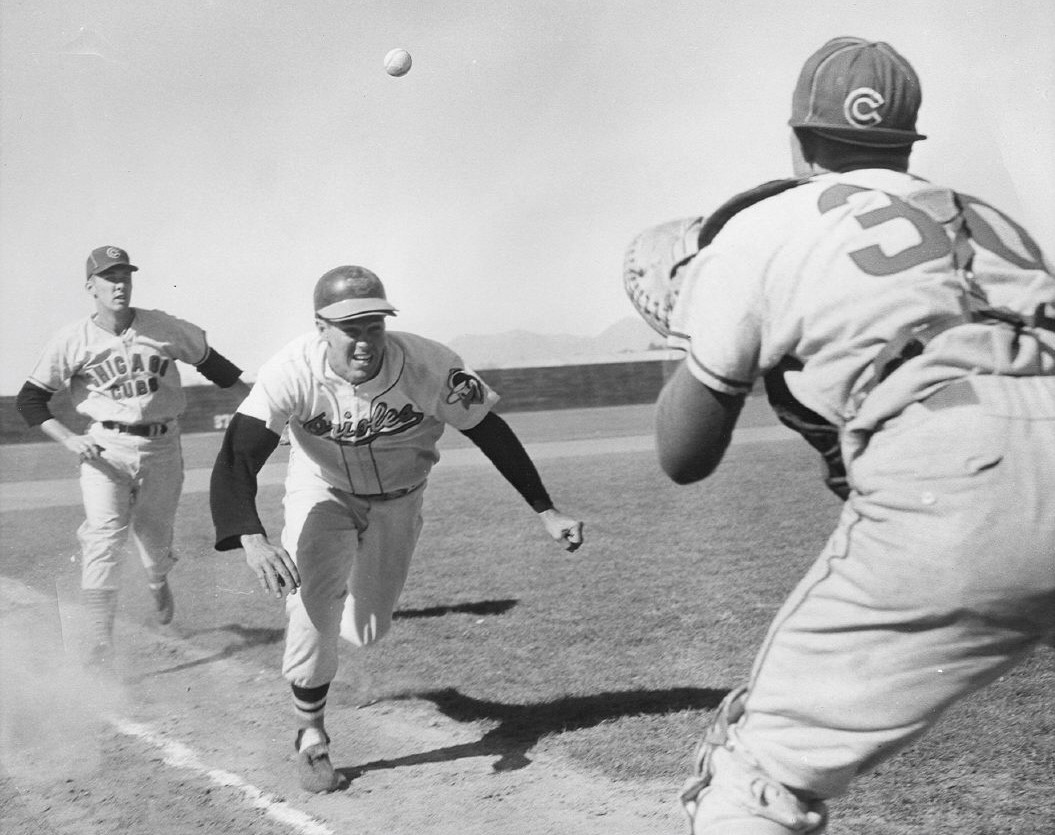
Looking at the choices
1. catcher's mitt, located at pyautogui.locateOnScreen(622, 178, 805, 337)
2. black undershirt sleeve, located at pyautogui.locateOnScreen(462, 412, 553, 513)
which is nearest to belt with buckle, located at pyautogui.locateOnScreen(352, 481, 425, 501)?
black undershirt sleeve, located at pyautogui.locateOnScreen(462, 412, 553, 513)

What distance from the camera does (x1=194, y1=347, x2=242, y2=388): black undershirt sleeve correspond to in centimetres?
729

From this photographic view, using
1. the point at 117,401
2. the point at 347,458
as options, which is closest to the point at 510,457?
the point at 347,458

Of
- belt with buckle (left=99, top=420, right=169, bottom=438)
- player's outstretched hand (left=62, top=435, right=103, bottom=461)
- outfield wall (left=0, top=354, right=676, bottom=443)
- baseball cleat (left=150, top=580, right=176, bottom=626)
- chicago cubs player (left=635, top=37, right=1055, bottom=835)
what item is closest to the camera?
chicago cubs player (left=635, top=37, right=1055, bottom=835)

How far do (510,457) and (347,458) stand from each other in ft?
2.24

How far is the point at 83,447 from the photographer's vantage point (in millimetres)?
6840

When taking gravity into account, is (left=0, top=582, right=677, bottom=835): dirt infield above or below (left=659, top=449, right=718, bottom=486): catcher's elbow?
below

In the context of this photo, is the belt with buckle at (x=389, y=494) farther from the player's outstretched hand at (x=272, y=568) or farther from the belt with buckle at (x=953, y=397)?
the belt with buckle at (x=953, y=397)

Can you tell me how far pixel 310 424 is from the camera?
480 cm

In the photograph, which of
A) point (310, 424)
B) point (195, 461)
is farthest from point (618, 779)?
point (195, 461)

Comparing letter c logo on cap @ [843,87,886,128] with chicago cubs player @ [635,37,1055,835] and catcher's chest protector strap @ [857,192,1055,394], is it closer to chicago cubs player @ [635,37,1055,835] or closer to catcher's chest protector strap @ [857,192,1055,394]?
chicago cubs player @ [635,37,1055,835]

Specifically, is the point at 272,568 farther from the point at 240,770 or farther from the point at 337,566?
the point at 240,770

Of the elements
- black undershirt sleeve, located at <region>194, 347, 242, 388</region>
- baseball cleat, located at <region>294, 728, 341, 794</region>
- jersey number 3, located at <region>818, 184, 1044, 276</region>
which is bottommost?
baseball cleat, located at <region>294, 728, 341, 794</region>

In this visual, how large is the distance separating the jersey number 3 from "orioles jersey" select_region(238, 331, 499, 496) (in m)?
2.86

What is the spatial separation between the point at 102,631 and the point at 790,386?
5526 mm
